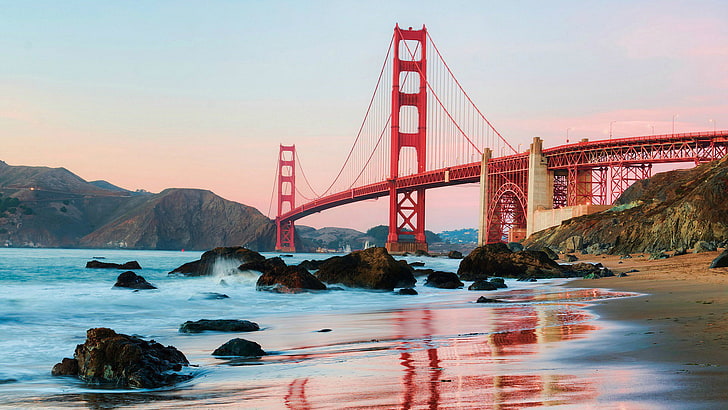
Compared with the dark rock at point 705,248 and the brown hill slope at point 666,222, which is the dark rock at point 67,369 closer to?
the dark rock at point 705,248

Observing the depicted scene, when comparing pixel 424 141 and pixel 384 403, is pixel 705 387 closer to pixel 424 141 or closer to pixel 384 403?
pixel 384 403

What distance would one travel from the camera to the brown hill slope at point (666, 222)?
87.5 ft

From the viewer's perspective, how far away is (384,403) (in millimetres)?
3857

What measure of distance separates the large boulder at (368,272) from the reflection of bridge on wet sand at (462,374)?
10.0 metres

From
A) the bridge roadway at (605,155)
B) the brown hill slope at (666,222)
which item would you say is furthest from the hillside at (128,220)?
the brown hill slope at (666,222)

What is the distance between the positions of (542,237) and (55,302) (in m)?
41.8

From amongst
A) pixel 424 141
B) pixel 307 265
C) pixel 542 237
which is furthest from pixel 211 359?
pixel 424 141

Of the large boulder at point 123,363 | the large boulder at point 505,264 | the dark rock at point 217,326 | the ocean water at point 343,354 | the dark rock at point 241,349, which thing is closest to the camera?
the ocean water at point 343,354

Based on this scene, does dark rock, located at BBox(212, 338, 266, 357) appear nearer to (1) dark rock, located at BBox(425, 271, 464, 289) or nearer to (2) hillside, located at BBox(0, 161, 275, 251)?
(1) dark rock, located at BBox(425, 271, 464, 289)

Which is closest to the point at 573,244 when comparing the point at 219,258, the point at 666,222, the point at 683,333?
the point at 666,222

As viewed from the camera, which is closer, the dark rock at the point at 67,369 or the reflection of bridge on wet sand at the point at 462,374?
the reflection of bridge on wet sand at the point at 462,374

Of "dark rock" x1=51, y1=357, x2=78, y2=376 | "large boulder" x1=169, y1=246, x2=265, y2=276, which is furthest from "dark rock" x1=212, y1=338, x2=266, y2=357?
"large boulder" x1=169, y1=246, x2=265, y2=276

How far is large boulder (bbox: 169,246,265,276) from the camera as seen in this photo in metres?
27.9

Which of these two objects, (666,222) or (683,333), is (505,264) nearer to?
(666,222)
